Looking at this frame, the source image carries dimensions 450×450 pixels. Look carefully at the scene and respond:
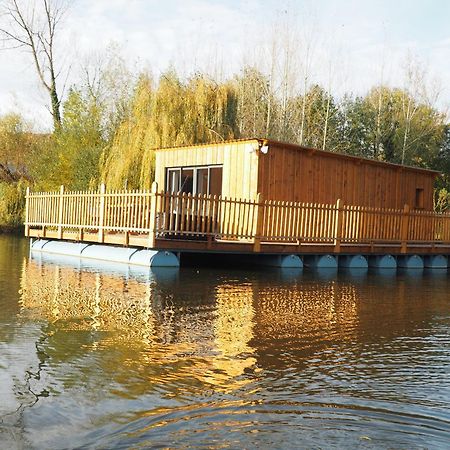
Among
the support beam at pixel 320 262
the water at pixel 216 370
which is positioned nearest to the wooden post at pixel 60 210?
the support beam at pixel 320 262

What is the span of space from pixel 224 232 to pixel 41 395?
406 inches

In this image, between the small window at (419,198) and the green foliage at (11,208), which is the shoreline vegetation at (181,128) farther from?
the small window at (419,198)

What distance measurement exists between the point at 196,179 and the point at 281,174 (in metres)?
2.88

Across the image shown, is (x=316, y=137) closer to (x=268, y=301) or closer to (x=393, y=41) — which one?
(x=393, y=41)

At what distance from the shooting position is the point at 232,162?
655 inches

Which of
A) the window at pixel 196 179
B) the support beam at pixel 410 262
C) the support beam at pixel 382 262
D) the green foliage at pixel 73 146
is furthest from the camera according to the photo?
the green foliage at pixel 73 146

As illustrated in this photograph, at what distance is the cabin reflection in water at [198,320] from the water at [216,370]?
22 millimetres

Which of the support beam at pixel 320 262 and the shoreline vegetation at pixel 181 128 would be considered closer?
the support beam at pixel 320 262

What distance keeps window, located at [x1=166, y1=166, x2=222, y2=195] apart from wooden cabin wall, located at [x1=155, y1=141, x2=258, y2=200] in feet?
0.95

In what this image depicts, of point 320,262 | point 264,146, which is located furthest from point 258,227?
point 264,146

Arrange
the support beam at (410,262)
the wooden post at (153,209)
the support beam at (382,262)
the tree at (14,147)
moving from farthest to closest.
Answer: the tree at (14,147)
the support beam at (410,262)
the support beam at (382,262)
the wooden post at (153,209)

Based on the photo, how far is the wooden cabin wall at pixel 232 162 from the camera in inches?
631

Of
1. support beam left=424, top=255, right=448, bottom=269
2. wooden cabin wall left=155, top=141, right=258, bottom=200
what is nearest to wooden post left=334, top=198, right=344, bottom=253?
wooden cabin wall left=155, top=141, right=258, bottom=200

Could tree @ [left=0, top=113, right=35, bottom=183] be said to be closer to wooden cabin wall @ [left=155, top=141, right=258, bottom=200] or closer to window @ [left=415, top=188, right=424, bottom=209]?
wooden cabin wall @ [left=155, top=141, right=258, bottom=200]
